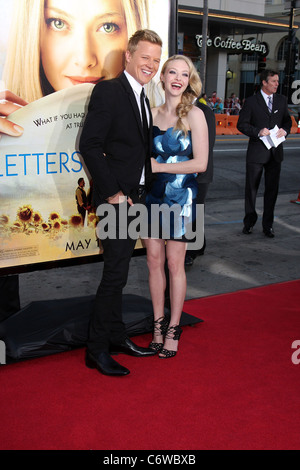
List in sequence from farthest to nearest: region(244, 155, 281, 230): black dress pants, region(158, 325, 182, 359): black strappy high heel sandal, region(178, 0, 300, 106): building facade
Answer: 1. region(178, 0, 300, 106): building facade
2. region(244, 155, 281, 230): black dress pants
3. region(158, 325, 182, 359): black strappy high heel sandal

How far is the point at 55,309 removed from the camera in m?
3.93

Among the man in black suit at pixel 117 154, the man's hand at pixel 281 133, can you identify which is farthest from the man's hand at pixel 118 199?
the man's hand at pixel 281 133

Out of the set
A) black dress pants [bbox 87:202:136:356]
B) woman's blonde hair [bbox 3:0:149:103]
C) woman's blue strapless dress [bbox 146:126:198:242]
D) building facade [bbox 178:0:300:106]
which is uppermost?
building facade [bbox 178:0:300:106]

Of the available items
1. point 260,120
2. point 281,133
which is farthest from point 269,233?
point 260,120

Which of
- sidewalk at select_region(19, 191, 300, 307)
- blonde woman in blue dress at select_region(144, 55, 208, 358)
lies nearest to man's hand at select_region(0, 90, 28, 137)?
blonde woman in blue dress at select_region(144, 55, 208, 358)

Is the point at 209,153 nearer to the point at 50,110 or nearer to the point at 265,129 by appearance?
the point at 50,110

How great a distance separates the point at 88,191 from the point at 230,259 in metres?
2.56

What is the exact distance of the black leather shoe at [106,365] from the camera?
323cm

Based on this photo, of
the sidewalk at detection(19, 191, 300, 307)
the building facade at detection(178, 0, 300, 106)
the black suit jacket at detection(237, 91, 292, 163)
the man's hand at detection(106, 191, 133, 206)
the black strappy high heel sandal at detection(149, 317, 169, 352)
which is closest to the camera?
the man's hand at detection(106, 191, 133, 206)

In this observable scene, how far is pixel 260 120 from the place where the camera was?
6426mm

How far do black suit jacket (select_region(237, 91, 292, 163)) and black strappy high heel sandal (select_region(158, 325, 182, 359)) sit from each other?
351 centimetres

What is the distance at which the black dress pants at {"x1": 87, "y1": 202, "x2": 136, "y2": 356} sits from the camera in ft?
10.7

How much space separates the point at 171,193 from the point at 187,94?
0.62 metres

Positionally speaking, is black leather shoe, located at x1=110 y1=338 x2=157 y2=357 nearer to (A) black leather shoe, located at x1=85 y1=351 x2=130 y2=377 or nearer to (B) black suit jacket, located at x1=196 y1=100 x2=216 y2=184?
(A) black leather shoe, located at x1=85 y1=351 x2=130 y2=377
